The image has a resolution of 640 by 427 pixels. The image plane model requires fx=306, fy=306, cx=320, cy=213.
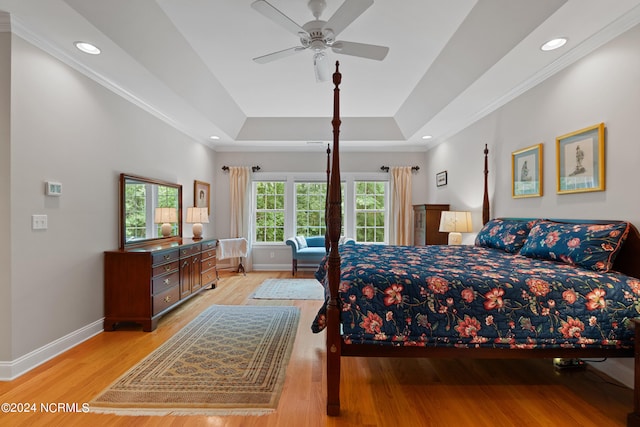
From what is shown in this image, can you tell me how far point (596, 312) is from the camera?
1839 mm

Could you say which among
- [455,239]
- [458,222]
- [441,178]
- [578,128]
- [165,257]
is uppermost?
[578,128]

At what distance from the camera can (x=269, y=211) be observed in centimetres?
659

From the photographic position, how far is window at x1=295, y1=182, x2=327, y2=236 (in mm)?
6574

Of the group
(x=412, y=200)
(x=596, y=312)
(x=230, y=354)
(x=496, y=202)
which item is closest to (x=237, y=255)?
(x=230, y=354)

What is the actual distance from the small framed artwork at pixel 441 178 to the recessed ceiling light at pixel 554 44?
2.88m

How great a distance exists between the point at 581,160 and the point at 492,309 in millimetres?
1686

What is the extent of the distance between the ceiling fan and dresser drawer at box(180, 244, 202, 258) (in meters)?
2.43

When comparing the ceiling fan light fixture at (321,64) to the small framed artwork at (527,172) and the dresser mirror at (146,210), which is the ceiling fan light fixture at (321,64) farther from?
the dresser mirror at (146,210)

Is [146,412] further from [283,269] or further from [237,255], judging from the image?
[283,269]

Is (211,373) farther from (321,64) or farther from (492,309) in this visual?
(321,64)

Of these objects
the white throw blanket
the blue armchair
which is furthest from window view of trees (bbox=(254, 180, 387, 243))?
the white throw blanket

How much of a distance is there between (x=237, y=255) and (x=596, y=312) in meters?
5.00

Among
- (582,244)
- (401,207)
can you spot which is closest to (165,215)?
(401,207)

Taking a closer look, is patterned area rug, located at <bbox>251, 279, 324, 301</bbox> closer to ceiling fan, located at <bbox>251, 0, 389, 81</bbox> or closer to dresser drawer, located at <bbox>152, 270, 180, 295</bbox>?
dresser drawer, located at <bbox>152, 270, 180, 295</bbox>
